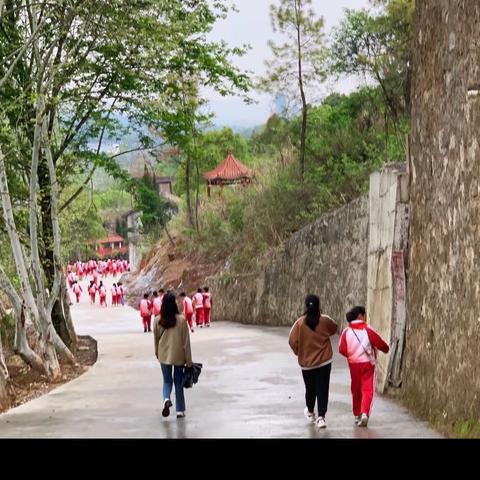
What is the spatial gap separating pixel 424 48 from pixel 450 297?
321 cm

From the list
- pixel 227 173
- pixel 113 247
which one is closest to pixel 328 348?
pixel 227 173

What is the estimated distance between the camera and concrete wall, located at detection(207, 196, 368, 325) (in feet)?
71.2

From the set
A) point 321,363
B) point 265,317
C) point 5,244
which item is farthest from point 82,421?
point 265,317

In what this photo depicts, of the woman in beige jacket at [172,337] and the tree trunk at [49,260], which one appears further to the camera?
the tree trunk at [49,260]

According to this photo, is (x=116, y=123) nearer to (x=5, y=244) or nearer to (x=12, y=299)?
(x=5, y=244)

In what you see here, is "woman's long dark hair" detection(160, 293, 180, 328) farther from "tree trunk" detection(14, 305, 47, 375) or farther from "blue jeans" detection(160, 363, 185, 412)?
"tree trunk" detection(14, 305, 47, 375)

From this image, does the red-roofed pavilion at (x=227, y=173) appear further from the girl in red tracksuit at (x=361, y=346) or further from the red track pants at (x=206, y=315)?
the girl in red tracksuit at (x=361, y=346)

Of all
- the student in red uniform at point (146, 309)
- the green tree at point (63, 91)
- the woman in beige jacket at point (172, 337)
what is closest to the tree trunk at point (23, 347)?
the green tree at point (63, 91)

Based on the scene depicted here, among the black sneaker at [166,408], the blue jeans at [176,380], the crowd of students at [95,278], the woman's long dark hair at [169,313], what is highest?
the woman's long dark hair at [169,313]

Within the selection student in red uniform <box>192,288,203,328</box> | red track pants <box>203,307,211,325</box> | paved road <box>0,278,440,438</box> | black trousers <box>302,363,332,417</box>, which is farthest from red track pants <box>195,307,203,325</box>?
black trousers <box>302,363,332,417</box>

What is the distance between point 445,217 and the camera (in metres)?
10.1

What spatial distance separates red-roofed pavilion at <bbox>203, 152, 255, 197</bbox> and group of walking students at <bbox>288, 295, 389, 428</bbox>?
43.0 m

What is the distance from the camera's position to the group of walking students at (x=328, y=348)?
998cm

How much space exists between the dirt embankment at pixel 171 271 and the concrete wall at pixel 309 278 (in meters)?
7.57
